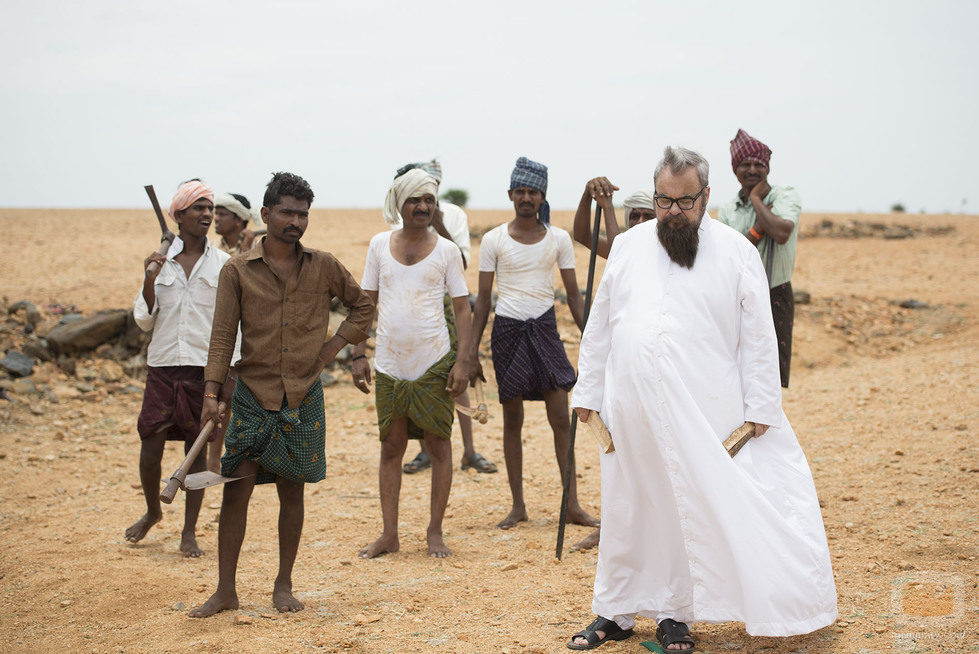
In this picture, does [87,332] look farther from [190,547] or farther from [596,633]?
[596,633]

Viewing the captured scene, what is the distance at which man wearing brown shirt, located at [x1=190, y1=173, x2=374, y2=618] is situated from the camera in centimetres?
471

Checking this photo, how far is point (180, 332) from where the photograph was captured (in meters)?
5.98

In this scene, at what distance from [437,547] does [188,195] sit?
8.78ft

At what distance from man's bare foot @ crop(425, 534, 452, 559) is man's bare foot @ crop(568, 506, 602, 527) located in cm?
96

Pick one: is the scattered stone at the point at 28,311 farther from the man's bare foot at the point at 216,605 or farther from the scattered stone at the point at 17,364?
the man's bare foot at the point at 216,605

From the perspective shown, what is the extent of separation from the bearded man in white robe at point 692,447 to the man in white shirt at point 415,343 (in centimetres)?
176

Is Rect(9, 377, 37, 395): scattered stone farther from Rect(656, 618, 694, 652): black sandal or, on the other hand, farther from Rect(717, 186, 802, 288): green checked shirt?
Rect(656, 618, 694, 652): black sandal

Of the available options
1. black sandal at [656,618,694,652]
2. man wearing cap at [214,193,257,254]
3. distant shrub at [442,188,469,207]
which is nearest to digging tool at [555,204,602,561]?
black sandal at [656,618,694,652]

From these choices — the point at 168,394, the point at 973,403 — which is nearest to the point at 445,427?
the point at 168,394

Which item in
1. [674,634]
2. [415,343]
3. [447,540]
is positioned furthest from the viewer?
[447,540]

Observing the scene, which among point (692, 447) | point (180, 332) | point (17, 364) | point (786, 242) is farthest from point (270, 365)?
point (17, 364)

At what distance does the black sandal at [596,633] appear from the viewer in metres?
4.16

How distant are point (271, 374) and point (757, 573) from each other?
245 centimetres

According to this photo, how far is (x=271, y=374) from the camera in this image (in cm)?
476
